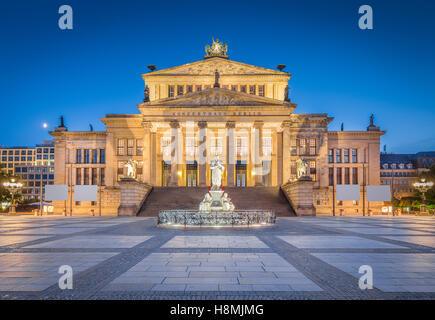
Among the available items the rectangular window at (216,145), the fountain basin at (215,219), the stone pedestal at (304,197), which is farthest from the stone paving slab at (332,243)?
the rectangular window at (216,145)

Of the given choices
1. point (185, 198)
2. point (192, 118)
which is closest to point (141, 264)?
point (185, 198)

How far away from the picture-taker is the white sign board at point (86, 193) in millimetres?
43375

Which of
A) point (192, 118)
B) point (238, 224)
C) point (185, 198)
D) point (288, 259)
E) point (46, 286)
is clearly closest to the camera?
point (46, 286)

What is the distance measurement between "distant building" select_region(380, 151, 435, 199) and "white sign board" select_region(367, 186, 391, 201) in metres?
65.7

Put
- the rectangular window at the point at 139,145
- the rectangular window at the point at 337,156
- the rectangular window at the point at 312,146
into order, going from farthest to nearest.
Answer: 1. the rectangular window at the point at 337,156
2. the rectangular window at the point at 139,145
3. the rectangular window at the point at 312,146

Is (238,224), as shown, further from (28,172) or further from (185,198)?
(28,172)

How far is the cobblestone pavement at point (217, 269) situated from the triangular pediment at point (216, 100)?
35.7m

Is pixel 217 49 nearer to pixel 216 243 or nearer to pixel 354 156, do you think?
pixel 354 156

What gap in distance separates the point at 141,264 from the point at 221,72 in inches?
1927

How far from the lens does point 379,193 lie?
4325 cm

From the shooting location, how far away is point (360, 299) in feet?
22.7

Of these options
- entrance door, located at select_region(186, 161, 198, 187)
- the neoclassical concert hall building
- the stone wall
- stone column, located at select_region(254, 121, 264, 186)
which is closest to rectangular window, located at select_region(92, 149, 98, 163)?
the neoclassical concert hall building

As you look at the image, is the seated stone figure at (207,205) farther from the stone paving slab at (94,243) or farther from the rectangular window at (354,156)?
the rectangular window at (354,156)

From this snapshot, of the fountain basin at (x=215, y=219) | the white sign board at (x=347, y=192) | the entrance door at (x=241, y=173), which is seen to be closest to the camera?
the fountain basin at (x=215, y=219)
